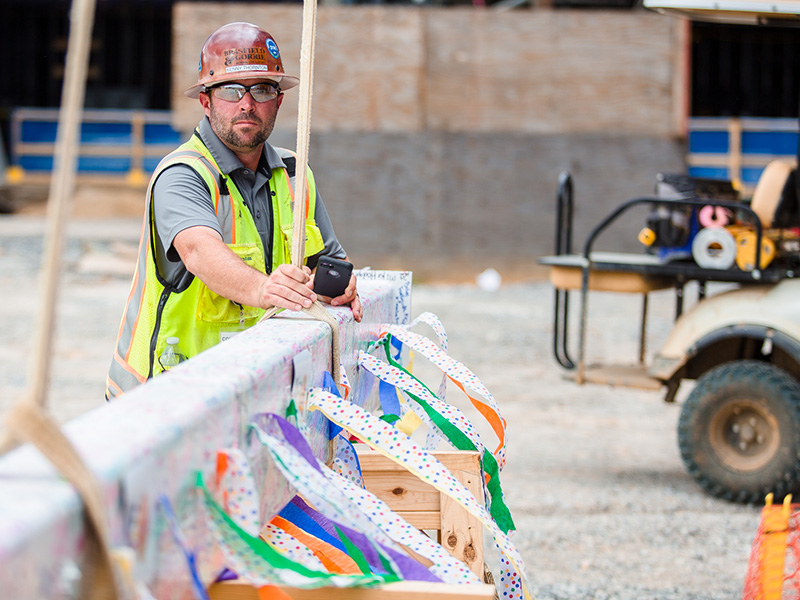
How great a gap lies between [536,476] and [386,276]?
9.55 feet

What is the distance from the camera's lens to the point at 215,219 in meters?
2.89

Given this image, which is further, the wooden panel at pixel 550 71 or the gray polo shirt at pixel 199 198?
the wooden panel at pixel 550 71

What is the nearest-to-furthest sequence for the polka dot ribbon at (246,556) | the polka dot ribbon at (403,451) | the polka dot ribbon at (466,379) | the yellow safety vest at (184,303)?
1. the polka dot ribbon at (246,556)
2. the polka dot ribbon at (403,451)
3. the polka dot ribbon at (466,379)
4. the yellow safety vest at (184,303)

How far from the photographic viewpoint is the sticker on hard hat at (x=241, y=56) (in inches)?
120

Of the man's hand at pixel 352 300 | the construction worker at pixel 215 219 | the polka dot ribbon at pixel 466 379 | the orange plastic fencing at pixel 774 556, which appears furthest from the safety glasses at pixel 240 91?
the orange plastic fencing at pixel 774 556

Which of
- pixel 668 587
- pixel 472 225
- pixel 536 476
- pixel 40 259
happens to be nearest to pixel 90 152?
pixel 40 259

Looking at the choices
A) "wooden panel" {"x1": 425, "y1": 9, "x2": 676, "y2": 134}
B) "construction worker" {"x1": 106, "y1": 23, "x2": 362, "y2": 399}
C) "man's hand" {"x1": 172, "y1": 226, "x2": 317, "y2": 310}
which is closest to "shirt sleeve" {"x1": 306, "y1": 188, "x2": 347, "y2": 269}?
"construction worker" {"x1": 106, "y1": 23, "x2": 362, "y2": 399}

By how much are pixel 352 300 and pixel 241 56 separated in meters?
0.90

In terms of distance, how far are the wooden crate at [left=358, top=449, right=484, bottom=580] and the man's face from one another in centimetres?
108

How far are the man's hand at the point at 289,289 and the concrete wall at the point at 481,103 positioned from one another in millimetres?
10596

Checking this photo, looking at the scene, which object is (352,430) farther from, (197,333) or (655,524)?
(655,524)

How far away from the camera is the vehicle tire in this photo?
5.28m

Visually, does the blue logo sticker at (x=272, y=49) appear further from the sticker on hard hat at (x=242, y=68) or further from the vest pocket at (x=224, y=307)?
the vest pocket at (x=224, y=307)

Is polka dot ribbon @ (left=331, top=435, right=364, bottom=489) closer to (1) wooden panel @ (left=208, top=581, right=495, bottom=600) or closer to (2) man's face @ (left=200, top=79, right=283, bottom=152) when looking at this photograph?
(1) wooden panel @ (left=208, top=581, right=495, bottom=600)
